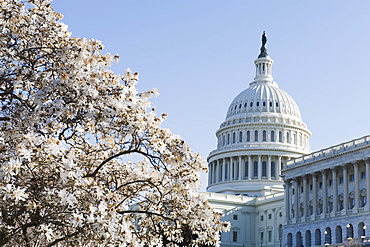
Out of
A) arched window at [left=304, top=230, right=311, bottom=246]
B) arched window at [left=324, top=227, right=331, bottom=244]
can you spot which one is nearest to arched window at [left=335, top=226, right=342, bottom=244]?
arched window at [left=324, top=227, right=331, bottom=244]

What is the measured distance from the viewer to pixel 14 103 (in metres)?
17.0

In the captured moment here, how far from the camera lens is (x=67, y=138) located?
706 inches

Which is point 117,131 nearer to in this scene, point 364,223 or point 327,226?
point 364,223

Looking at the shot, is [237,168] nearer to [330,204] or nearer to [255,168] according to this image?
[255,168]

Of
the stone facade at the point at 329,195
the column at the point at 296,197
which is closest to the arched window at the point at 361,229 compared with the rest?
the stone facade at the point at 329,195

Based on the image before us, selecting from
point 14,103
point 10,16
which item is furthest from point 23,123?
point 10,16

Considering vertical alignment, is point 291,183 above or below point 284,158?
below

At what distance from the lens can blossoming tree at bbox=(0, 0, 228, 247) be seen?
49.8 ft

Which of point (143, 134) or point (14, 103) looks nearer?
point (14, 103)

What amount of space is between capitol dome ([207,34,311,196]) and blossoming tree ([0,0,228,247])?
116351mm

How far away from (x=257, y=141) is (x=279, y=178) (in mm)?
9586

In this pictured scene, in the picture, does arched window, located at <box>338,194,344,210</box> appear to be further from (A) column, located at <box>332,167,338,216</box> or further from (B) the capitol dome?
(B) the capitol dome

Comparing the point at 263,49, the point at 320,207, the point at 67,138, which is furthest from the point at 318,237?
the point at 67,138

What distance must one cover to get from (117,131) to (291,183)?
297ft
